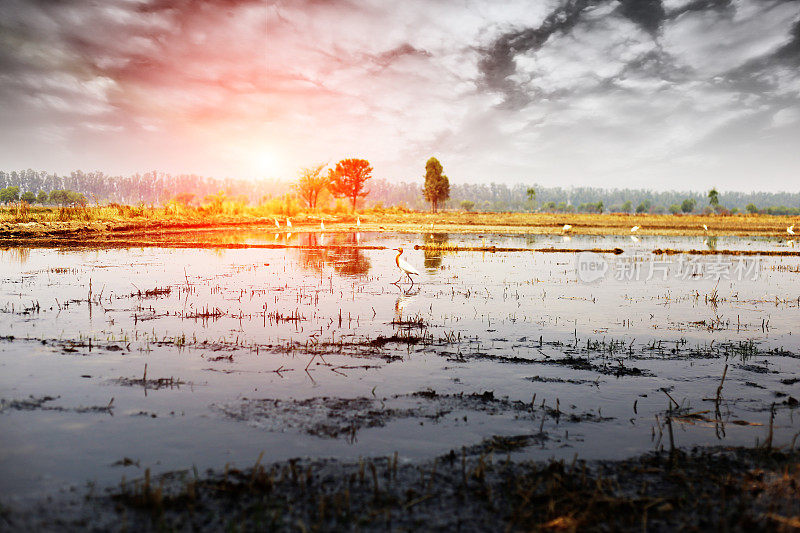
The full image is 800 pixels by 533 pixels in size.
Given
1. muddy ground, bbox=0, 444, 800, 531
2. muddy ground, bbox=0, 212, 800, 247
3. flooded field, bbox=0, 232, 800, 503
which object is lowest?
muddy ground, bbox=0, 444, 800, 531

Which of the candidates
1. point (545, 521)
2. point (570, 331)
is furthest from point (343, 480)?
point (570, 331)

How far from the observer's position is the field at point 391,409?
4.92m

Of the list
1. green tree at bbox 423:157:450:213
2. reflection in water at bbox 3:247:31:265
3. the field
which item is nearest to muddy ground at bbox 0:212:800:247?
reflection in water at bbox 3:247:31:265

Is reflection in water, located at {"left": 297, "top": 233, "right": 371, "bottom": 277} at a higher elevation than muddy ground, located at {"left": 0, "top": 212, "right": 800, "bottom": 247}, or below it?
below

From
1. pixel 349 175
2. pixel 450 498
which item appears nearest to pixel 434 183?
pixel 349 175

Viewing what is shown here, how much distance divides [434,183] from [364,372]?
119 m

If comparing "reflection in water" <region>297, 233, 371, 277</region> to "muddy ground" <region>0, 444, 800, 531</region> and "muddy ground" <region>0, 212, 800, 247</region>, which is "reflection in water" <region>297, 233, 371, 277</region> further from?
"muddy ground" <region>0, 444, 800, 531</region>

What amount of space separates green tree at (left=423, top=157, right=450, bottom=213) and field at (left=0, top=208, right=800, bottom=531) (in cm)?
10916

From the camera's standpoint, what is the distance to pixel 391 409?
7.36 metres

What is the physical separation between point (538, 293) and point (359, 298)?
21.3ft

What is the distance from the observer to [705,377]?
358 inches

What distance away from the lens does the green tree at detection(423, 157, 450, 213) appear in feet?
411

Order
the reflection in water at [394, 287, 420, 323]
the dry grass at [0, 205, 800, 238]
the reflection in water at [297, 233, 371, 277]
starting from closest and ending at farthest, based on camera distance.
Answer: the reflection in water at [394, 287, 420, 323] → the reflection in water at [297, 233, 371, 277] → the dry grass at [0, 205, 800, 238]

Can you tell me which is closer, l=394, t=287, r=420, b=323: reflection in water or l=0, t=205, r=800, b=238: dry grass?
l=394, t=287, r=420, b=323: reflection in water
